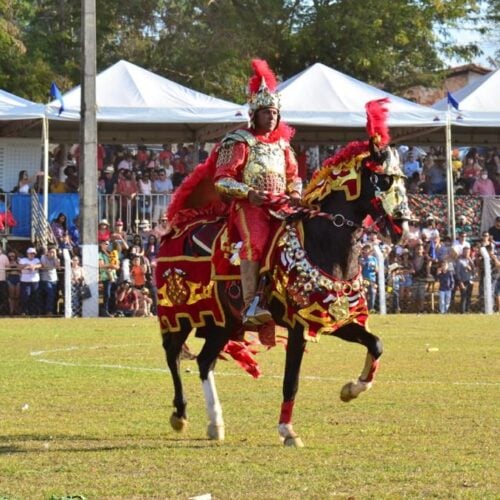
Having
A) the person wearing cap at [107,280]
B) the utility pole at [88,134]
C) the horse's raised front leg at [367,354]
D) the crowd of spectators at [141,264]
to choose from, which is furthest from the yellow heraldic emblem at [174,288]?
the utility pole at [88,134]

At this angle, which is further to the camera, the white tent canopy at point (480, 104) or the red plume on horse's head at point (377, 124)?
the white tent canopy at point (480, 104)

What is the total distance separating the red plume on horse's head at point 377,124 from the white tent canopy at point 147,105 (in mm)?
19477

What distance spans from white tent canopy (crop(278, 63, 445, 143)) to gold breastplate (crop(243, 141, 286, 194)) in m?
19.9

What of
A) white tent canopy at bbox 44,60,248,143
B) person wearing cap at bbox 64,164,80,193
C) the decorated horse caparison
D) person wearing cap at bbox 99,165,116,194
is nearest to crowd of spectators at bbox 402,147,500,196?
white tent canopy at bbox 44,60,248,143

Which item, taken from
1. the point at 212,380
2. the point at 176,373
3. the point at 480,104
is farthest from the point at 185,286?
the point at 480,104

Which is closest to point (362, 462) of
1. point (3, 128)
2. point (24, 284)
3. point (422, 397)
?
point (422, 397)

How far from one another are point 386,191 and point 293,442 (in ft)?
6.64

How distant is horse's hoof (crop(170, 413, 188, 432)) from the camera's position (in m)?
10.7

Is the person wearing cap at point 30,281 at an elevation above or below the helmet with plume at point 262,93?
below

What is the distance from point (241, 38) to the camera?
44781 mm

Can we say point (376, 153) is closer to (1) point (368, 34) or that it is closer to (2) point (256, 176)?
(2) point (256, 176)

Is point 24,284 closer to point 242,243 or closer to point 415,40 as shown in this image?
point 242,243

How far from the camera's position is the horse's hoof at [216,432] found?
10234 mm

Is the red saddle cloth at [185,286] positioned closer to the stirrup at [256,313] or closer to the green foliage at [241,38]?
the stirrup at [256,313]
